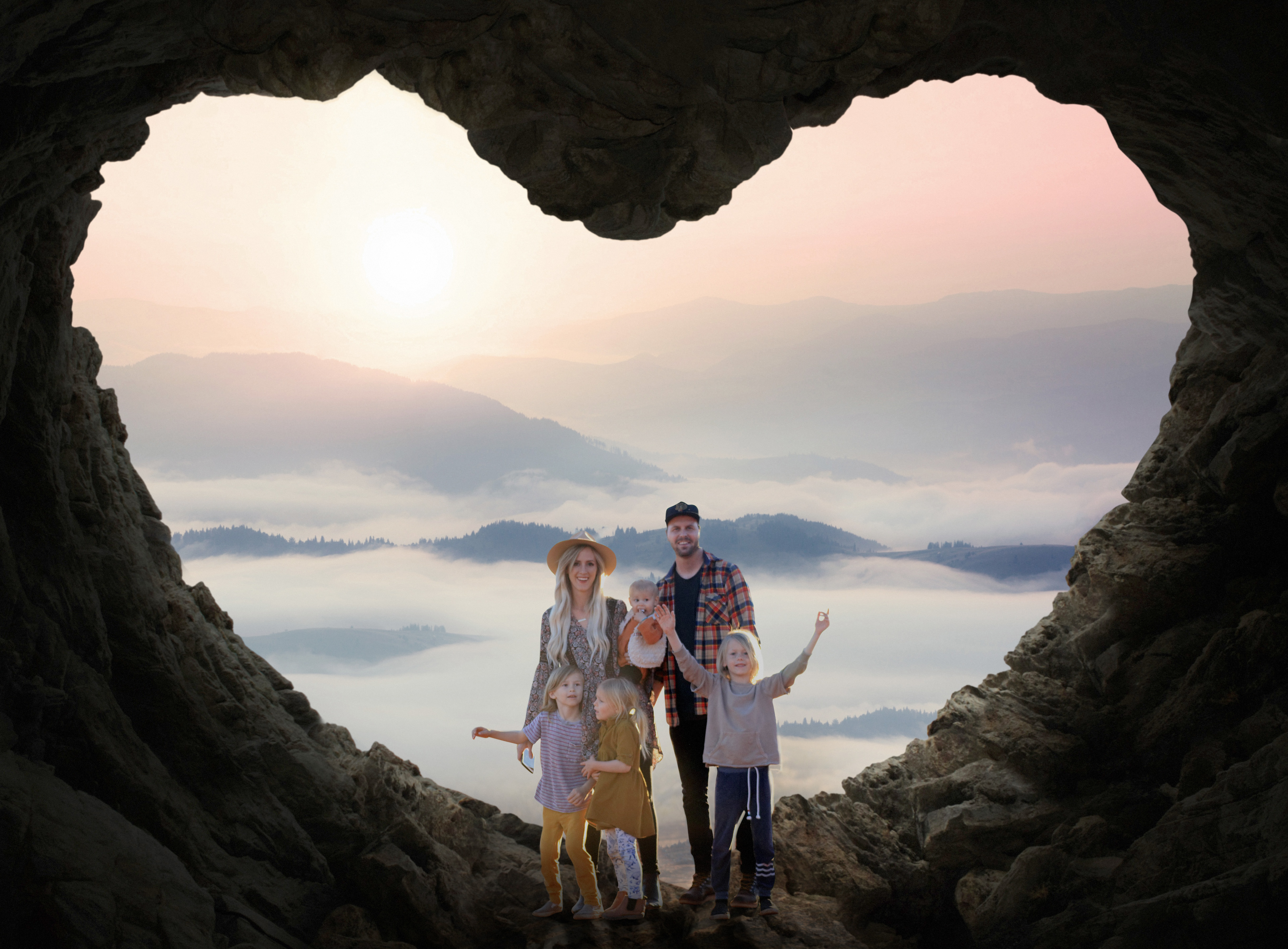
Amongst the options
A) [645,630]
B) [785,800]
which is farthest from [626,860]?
[785,800]

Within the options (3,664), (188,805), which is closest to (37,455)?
(3,664)

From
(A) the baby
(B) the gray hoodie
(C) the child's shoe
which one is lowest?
(C) the child's shoe

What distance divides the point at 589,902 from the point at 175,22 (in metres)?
5.29

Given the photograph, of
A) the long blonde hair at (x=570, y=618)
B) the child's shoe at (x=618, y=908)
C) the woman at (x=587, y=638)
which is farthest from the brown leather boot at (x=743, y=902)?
the long blonde hair at (x=570, y=618)

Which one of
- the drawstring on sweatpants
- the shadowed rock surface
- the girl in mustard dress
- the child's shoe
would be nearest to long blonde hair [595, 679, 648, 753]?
the girl in mustard dress

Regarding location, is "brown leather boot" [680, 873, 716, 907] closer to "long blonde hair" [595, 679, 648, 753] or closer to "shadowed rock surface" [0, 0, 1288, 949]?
"shadowed rock surface" [0, 0, 1288, 949]

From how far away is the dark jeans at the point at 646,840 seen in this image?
528cm

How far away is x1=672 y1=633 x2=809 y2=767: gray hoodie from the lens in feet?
16.9

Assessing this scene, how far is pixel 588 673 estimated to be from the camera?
17.6 feet

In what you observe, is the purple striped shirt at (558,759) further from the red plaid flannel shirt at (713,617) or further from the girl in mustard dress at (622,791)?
the red plaid flannel shirt at (713,617)

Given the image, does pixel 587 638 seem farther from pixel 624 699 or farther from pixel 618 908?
pixel 618 908

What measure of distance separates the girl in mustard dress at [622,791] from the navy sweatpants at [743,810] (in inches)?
16.3

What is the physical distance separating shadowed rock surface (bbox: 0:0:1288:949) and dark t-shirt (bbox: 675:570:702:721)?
125 cm

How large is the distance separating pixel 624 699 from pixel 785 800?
8.45 ft
